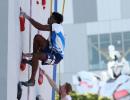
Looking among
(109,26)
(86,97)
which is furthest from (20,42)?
(109,26)

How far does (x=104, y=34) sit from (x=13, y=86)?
21.4 metres

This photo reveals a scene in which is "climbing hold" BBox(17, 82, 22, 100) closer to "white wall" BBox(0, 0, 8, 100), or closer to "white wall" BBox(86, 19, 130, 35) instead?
"white wall" BBox(0, 0, 8, 100)

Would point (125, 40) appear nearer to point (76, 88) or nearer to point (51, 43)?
point (76, 88)

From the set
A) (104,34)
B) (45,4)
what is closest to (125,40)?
(104,34)

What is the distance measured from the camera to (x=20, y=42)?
5.09 m

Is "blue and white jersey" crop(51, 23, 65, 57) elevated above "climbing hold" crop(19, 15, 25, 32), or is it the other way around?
"climbing hold" crop(19, 15, 25, 32)

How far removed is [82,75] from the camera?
21797 millimetres

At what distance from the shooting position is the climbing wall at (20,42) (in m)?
4.58

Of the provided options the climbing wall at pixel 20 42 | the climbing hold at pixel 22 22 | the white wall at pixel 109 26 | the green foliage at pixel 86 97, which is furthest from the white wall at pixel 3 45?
the white wall at pixel 109 26

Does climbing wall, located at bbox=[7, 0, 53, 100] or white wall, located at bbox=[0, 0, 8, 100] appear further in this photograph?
climbing wall, located at bbox=[7, 0, 53, 100]

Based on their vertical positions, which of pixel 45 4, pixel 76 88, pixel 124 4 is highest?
pixel 124 4

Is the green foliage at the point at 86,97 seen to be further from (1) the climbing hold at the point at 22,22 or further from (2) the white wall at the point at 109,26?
(1) the climbing hold at the point at 22,22

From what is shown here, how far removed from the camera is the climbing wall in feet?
15.0

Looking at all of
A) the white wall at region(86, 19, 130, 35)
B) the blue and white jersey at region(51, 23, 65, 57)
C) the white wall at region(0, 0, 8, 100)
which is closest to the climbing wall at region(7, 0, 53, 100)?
the white wall at region(0, 0, 8, 100)
